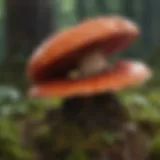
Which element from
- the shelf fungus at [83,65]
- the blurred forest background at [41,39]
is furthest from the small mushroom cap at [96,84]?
the blurred forest background at [41,39]

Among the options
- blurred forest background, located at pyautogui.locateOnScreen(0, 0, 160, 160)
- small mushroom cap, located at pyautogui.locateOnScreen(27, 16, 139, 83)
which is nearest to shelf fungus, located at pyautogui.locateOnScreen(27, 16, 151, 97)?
small mushroom cap, located at pyautogui.locateOnScreen(27, 16, 139, 83)

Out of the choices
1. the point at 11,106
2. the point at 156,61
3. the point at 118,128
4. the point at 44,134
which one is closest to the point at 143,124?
the point at 118,128

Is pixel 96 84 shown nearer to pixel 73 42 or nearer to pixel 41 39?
pixel 73 42

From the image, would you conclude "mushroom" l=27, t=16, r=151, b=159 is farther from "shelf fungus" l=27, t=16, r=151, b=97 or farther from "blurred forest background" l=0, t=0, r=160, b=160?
"blurred forest background" l=0, t=0, r=160, b=160

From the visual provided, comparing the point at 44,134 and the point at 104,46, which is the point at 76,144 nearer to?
the point at 44,134

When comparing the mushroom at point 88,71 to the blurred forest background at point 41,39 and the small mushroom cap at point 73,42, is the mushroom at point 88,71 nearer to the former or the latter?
the small mushroom cap at point 73,42

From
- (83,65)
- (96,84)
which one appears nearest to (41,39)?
(83,65)
